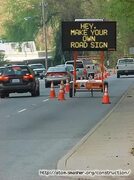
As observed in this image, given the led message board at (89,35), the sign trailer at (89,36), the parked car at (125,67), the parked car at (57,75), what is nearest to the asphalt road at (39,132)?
the sign trailer at (89,36)

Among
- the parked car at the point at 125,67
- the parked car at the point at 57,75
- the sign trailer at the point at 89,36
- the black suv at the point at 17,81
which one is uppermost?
the sign trailer at the point at 89,36

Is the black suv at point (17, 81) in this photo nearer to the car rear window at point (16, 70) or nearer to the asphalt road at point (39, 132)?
the car rear window at point (16, 70)

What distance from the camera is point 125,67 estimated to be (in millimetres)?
70938

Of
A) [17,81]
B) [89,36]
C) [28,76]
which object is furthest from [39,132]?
[28,76]

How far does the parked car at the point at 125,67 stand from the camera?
70.5 m

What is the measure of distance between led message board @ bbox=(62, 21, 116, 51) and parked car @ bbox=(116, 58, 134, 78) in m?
36.6

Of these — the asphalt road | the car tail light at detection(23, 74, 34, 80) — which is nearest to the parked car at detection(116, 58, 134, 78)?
the car tail light at detection(23, 74, 34, 80)

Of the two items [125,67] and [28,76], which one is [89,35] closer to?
[28,76]

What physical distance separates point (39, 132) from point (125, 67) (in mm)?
52961

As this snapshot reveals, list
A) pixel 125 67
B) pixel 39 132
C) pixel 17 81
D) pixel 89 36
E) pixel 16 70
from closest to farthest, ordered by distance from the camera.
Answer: pixel 39 132 < pixel 89 36 < pixel 17 81 < pixel 16 70 < pixel 125 67

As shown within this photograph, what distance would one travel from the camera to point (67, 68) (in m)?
51.6

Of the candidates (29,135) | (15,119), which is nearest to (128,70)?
(15,119)

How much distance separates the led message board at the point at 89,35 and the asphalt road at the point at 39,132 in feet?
13.0

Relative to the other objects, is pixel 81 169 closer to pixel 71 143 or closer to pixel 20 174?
pixel 20 174
